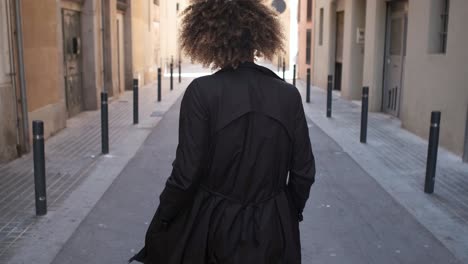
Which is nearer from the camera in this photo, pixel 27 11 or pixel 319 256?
pixel 319 256

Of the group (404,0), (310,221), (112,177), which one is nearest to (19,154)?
(112,177)

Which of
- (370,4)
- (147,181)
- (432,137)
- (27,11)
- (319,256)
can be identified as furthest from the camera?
(370,4)

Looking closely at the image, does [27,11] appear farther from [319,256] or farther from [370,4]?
[370,4]

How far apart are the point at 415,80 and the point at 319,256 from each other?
6.79m

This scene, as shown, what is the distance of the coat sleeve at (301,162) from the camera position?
2620mm

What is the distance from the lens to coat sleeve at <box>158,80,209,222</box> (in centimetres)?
249

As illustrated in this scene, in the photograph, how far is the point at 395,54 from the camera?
43.0 ft

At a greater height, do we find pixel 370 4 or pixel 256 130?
pixel 370 4

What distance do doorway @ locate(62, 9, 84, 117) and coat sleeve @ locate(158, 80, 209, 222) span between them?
33.9 feet

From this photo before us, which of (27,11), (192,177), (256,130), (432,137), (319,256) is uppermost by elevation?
(27,11)

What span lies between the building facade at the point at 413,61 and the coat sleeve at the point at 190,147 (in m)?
6.51

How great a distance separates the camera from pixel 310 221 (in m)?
5.62

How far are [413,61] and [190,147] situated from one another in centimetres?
911

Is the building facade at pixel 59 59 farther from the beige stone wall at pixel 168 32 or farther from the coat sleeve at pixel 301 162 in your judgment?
the beige stone wall at pixel 168 32
